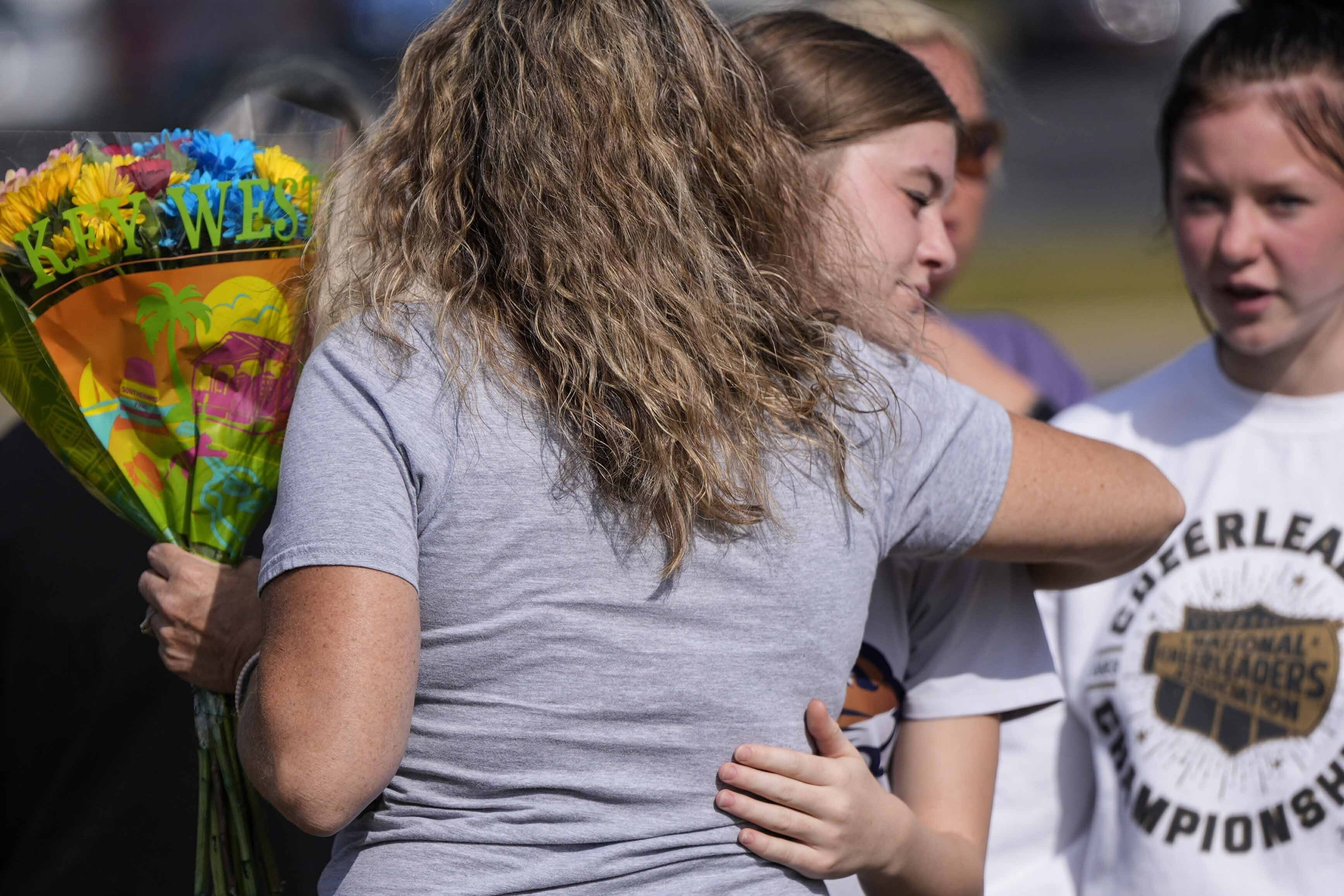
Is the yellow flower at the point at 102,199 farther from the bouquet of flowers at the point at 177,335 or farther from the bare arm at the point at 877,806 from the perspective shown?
the bare arm at the point at 877,806

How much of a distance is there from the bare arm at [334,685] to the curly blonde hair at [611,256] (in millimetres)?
218

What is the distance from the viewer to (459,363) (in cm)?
125

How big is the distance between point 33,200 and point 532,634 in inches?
31.0

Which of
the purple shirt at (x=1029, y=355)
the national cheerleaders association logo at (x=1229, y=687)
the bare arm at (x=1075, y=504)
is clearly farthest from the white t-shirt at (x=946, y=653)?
the purple shirt at (x=1029, y=355)

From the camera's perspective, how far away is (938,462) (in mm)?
1438

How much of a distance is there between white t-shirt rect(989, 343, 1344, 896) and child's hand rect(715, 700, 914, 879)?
871 millimetres

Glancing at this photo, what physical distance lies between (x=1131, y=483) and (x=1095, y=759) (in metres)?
0.91

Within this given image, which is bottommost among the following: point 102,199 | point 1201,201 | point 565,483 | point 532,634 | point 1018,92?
point 532,634

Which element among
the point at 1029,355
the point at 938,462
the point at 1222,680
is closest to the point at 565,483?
the point at 938,462

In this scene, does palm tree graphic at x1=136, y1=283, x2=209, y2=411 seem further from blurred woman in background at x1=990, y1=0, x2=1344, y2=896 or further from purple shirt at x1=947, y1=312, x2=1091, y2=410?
purple shirt at x1=947, y1=312, x2=1091, y2=410

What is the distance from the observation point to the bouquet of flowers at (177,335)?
58.4 inches

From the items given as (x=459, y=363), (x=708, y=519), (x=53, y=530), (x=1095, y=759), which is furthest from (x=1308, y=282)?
(x=53, y=530)

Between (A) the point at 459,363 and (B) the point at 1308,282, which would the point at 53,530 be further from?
(B) the point at 1308,282

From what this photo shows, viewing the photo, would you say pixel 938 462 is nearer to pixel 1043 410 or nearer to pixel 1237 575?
pixel 1237 575
